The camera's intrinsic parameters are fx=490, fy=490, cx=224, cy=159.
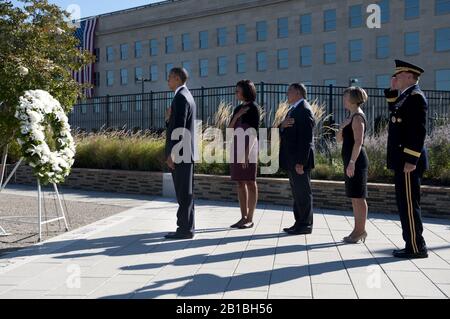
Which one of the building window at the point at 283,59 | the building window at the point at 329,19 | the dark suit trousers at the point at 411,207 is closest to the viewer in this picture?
the dark suit trousers at the point at 411,207

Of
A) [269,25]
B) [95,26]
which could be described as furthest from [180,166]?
[95,26]

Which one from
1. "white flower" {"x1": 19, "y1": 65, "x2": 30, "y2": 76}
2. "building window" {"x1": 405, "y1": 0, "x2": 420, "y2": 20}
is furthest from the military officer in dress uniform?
"building window" {"x1": 405, "y1": 0, "x2": 420, "y2": 20}

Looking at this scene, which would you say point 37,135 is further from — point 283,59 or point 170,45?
point 170,45

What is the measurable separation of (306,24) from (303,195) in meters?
45.0

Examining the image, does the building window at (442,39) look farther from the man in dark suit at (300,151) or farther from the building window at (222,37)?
the man in dark suit at (300,151)

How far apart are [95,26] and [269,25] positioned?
26332 millimetres

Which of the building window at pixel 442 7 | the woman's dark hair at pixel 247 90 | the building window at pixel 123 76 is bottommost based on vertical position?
the woman's dark hair at pixel 247 90

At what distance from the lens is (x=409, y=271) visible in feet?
16.6

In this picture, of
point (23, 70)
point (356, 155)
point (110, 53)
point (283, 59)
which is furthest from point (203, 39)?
point (356, 155)

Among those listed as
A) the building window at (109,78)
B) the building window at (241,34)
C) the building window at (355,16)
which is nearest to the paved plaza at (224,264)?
the building window at (355,16)

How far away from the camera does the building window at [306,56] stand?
48750mm

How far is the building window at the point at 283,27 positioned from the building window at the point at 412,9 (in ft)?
38.8

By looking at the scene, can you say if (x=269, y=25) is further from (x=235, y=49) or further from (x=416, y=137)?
(x=416, y=137)
